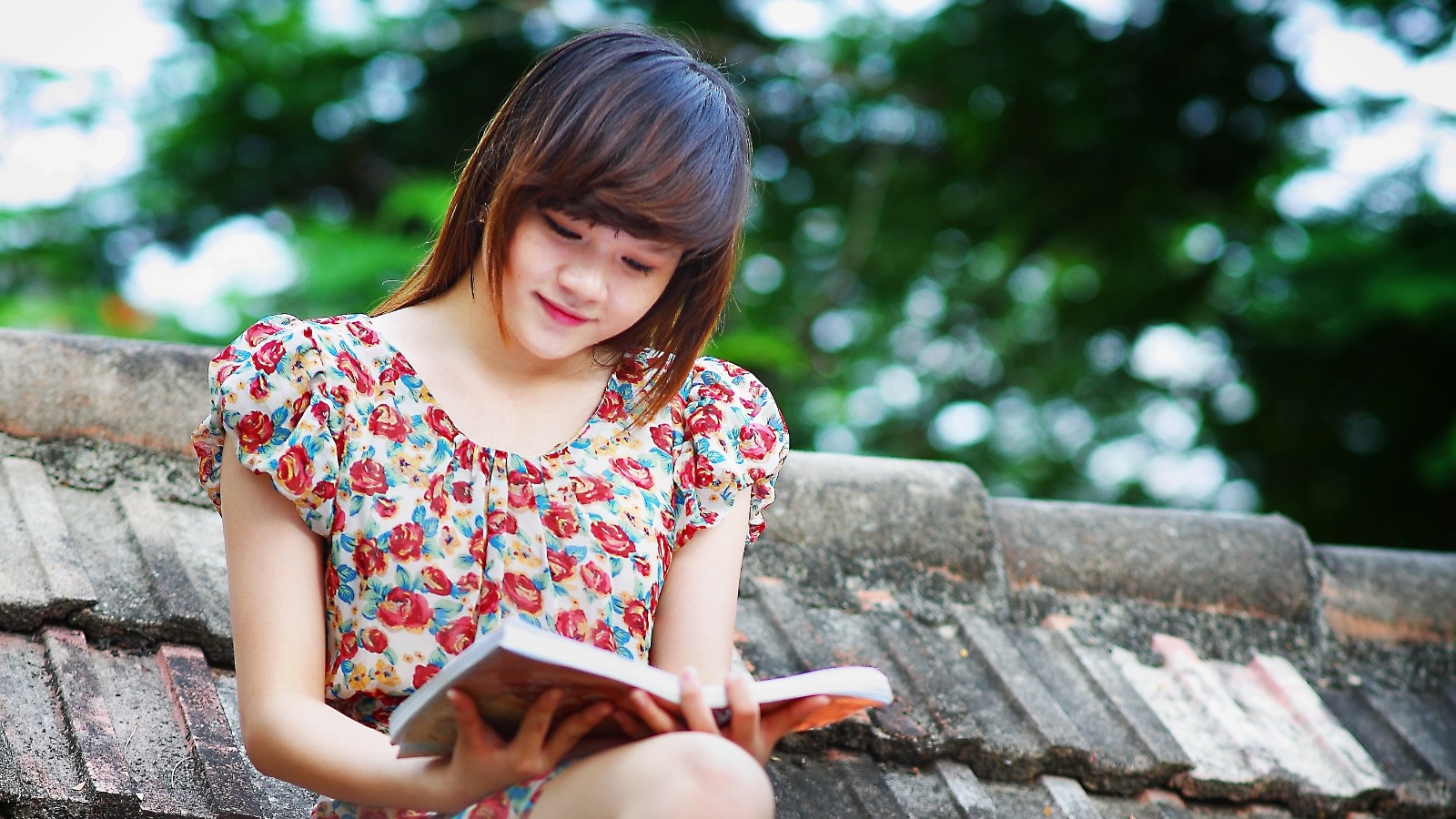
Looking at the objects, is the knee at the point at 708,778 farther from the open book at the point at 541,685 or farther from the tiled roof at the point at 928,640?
the tiled roof at the point at 928,640

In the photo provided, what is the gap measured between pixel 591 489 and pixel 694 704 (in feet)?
1.41

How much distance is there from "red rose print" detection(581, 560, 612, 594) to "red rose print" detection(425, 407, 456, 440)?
0.20 metres

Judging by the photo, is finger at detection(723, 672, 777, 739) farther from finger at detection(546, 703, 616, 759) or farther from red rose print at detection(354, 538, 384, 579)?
red rose print at detection(354, 538, 384, 579)

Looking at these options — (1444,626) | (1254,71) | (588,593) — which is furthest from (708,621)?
(1254,71)

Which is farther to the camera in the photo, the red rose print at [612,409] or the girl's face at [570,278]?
the red rose print at [612,409]

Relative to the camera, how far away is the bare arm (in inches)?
45.3

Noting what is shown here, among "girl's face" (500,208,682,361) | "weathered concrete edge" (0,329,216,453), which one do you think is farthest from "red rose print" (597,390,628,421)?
"weathered concrete edge" (0,329,216,453)

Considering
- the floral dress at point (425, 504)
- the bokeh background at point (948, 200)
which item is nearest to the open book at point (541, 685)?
the floral dress at point (425, 504)

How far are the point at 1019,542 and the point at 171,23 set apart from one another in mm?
4269

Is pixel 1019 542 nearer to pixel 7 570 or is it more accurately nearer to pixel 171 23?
pixel 7 570

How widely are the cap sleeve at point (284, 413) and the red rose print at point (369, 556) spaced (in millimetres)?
40

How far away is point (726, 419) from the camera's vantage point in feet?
5.36

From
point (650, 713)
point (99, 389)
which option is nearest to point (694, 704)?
point (650, 713)

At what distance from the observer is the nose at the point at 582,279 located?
4.66ft
